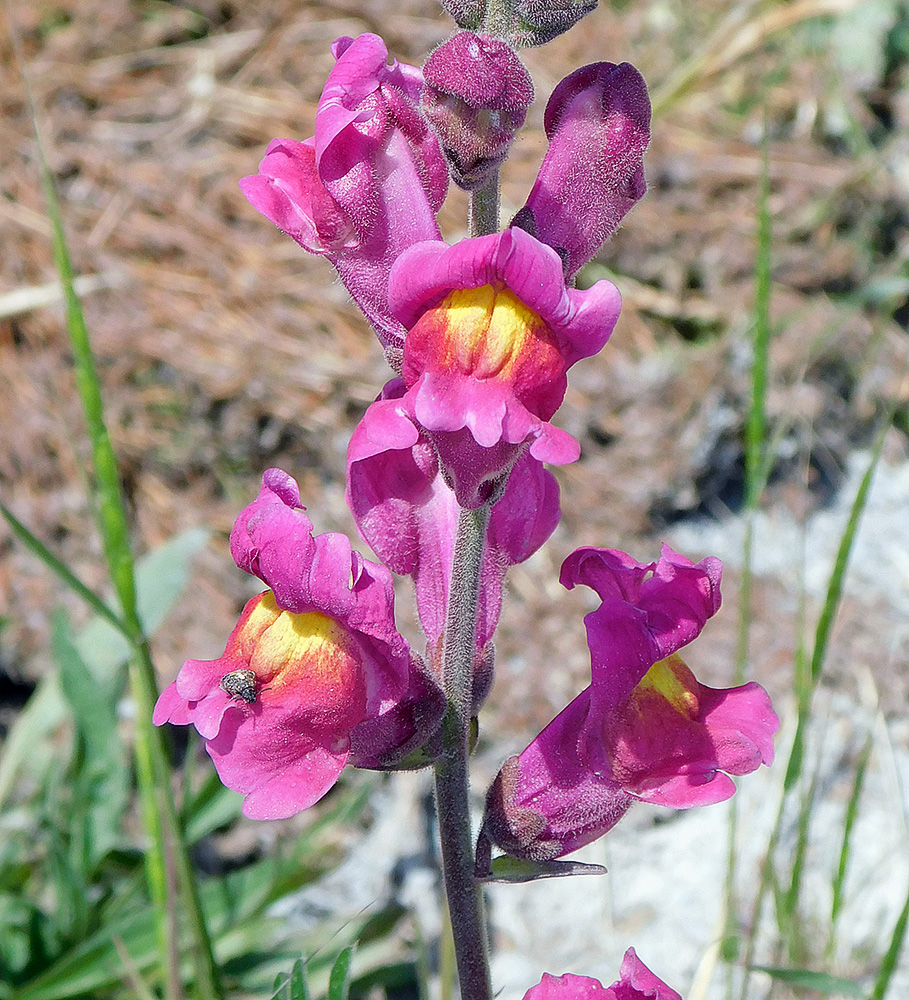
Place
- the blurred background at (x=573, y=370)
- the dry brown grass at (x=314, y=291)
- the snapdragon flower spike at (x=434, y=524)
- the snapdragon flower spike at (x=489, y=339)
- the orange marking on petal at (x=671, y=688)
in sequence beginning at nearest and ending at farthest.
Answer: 1. the snapdragon flower spike at (x=489, y=339)
2. the orange marking on petal at (x=671, y=688)
3. the snapdragon flower spike at (x=434, y=524)
4. the blurred background at (x=573, y=370)
5. the dry brown grass at (x=314, y=291)

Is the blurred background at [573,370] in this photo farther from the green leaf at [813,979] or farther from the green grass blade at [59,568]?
the green grass blade at [59,568]

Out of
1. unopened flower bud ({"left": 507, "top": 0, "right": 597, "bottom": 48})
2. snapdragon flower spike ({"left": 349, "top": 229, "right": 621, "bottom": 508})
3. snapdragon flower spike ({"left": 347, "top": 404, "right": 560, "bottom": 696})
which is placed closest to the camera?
snapdragon flower spike ({"left": 349, "top": 229, "right": 621, "bottom": 508})

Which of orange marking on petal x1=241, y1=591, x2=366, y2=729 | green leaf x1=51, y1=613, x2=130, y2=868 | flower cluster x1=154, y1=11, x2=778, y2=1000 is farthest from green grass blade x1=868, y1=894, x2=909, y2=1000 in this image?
green leaf x1=51, y1=613, x2=130, y2=868

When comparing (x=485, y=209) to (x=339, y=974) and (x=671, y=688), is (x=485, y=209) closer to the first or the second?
(x=671, y=688)

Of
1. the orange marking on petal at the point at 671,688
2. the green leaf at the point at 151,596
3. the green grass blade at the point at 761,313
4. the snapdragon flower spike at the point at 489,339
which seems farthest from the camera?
the green leaf at the point at 151,596

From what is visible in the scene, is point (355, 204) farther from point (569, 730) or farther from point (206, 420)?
point (206, 420)

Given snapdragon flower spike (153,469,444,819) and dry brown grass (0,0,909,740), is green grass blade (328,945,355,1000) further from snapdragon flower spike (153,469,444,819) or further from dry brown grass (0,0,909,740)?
dry brown grass (0,0,909,740)

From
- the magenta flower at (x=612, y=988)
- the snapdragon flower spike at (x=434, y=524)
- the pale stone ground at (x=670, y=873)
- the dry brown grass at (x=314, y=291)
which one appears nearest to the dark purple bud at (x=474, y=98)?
the snapdragon flower spike at (x=434, y=524)
